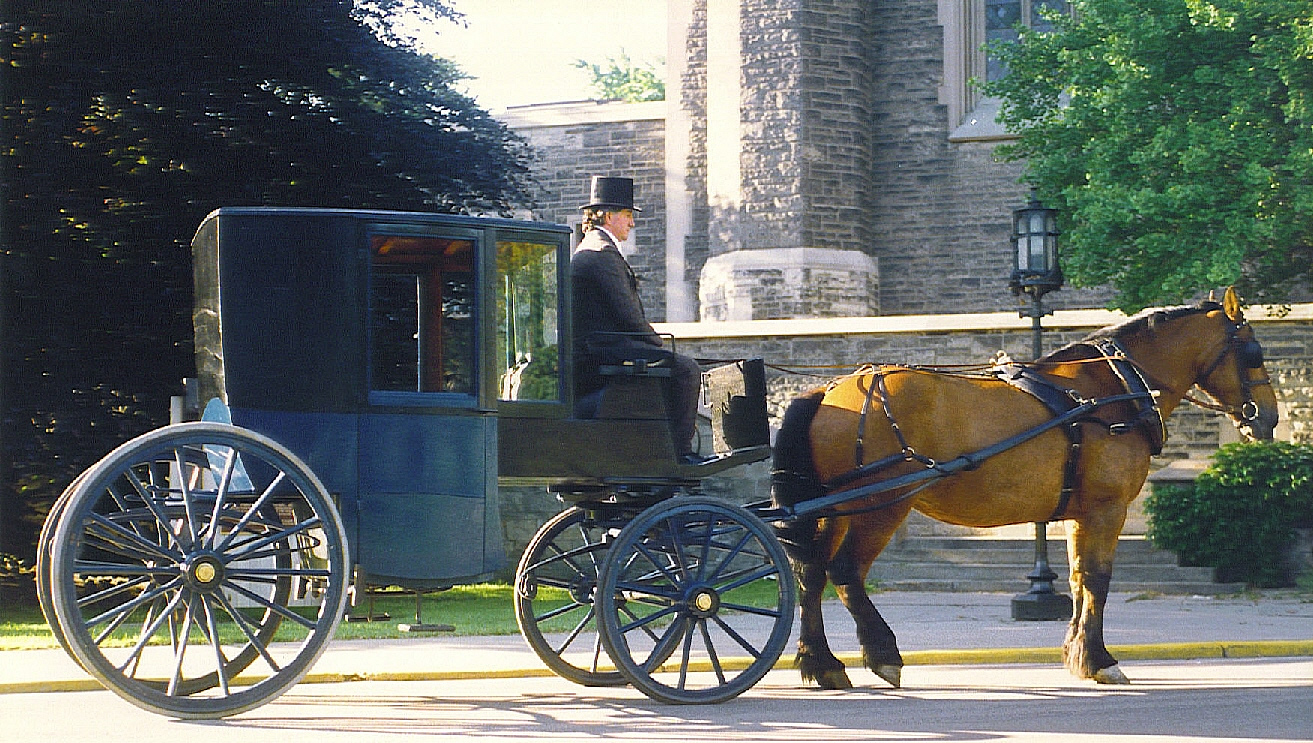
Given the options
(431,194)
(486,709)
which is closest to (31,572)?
(431,194)

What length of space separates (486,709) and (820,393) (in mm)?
2540

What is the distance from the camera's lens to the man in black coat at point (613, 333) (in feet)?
26.3

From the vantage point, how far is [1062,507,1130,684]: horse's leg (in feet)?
28.6

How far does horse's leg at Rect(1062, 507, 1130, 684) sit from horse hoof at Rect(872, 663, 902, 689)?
1.02 m

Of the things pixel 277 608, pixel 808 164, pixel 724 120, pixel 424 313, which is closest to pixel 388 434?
pixel 424 313

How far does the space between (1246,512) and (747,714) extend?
11191 millimetres

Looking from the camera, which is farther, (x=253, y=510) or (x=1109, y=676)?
(x=1109, y=676)

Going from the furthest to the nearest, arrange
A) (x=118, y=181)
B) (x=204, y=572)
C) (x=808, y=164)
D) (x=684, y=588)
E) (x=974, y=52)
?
1. (x=974, y=52)
2. (x=808, y=164)
3. (x=118, y=181)
4. (x=684, y=588)
5. (x=204, y=572)

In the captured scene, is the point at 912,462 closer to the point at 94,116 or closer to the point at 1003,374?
the point at 1003,374

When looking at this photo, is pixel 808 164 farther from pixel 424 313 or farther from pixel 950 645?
pixel 424 313

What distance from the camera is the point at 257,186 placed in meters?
16.4

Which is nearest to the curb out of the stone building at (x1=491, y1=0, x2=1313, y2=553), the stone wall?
the stone building at (x1=491, y1=0, x2=1313, y2=553)

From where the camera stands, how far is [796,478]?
8.64 meters

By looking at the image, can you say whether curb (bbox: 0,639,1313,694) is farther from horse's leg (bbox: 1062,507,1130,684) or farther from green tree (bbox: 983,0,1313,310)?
green tree (bbox: 983,0,1313,310)
